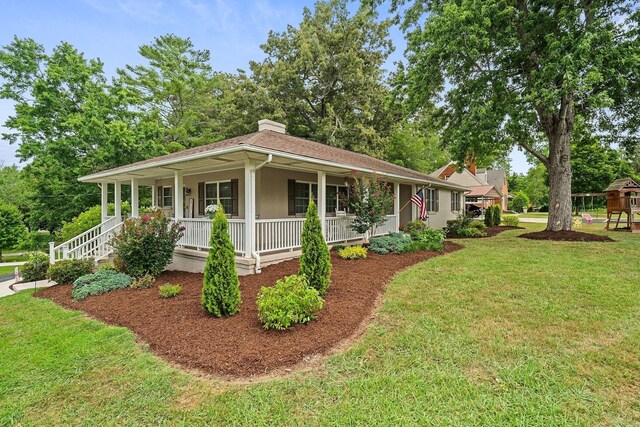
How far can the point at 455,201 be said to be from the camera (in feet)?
65.9

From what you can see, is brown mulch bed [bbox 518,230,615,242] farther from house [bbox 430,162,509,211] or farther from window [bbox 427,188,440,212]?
house [bbox 430,162,509,211]

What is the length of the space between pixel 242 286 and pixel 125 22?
1056cm

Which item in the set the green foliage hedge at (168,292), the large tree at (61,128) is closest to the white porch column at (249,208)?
the green foliage hedge at (168,292)

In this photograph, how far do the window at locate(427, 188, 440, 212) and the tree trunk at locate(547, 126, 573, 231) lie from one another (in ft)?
→ 16.4

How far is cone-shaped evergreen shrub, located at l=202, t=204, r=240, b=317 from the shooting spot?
446cm

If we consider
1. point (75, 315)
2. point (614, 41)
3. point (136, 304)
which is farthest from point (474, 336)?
point (614, 41)

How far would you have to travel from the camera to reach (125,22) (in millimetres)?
10711

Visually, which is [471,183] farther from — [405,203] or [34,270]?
[34,270]

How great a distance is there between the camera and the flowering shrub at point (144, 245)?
688cm

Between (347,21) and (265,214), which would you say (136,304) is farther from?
(347,21)

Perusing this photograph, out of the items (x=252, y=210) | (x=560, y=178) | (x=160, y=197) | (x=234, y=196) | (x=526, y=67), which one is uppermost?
(x=526, y=67)

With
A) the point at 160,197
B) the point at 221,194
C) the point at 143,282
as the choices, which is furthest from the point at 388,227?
the point at 160,197

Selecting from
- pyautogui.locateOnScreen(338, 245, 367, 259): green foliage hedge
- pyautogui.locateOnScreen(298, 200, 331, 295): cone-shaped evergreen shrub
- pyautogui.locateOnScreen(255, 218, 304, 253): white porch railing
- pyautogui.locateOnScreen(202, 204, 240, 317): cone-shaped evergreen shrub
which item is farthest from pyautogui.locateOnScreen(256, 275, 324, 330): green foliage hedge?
pyautogui.locateOnScreen(338, 245, 367, 259): green foliage hedge

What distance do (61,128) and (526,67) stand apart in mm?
22572
